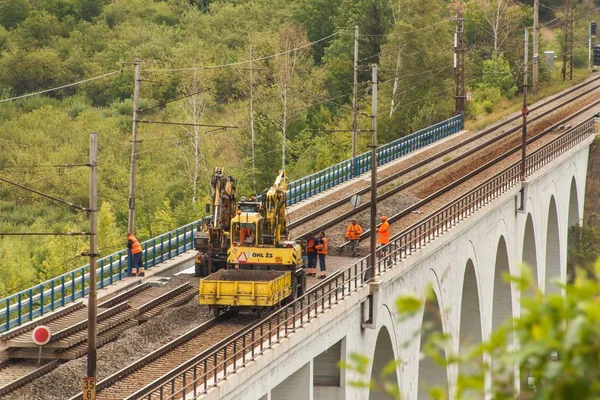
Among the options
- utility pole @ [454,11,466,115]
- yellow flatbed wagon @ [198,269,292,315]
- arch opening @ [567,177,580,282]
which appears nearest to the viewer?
yellow flatbed wagon @ [198,269,292,315]

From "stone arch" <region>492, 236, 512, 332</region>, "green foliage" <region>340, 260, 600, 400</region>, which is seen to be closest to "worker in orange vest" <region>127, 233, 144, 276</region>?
"stone arch" <region>492, 236, 512, 332</region>

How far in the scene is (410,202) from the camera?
5366 cm

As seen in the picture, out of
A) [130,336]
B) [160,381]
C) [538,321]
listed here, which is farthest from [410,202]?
[538,321]

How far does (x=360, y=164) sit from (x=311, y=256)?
23275 millimetres

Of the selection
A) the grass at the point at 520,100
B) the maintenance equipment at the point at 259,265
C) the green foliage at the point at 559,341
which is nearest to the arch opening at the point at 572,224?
the grass at the point at 520,100

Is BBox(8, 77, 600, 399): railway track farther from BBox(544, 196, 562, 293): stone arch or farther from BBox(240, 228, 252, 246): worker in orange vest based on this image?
BBox(544, 196, 562, 293): stone arch

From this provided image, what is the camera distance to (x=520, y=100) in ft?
320

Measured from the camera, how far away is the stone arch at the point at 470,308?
165 feet

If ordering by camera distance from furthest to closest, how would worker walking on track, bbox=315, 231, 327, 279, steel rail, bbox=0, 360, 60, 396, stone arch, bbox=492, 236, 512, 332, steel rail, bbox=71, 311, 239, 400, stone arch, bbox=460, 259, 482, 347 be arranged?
stone arch, bbox=492, 236, 512, 332, stone arch, bbox=460, 259, 482, 347, worker walking on track, bbox=315, 231, 327, 279, steel rail, bbox=71, 311, 239, 400, steel rail, bbox=0, 360, 60, 396

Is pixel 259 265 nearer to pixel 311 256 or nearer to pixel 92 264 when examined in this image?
pixel 311 256

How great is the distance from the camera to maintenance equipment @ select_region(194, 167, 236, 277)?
36500 millimetres

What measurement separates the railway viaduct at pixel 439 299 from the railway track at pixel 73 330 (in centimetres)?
459

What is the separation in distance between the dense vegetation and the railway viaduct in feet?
51.7

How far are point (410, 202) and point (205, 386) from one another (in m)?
31.5
